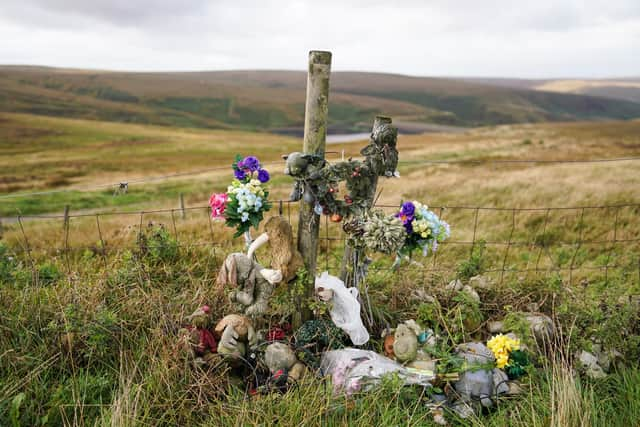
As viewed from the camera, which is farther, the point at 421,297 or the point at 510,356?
the point at 421,297

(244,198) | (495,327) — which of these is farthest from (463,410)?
(244,198)

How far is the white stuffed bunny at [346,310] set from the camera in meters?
3.59

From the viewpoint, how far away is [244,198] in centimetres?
343

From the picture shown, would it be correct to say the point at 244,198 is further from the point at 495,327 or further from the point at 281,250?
the point at 495,327

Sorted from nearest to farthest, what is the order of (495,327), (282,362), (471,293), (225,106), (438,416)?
(438,416) → (282,362) → (495,327) → (471,293) → (225,106)

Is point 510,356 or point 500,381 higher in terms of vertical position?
point 510,356

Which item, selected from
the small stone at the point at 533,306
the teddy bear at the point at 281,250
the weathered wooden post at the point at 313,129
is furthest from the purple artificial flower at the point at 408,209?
the small stone at the point at 533,306

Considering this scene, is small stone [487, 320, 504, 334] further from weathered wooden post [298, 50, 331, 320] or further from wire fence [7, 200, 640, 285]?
weathered wooden post [298, 50, 331, 320]

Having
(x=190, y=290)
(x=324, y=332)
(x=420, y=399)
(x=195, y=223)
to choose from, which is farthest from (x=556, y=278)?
(x=195, y=223)

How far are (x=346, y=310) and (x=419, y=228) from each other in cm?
87

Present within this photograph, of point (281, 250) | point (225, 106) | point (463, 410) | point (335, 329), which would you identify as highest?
point (225, 106)

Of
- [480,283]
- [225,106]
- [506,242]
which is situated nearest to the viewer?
[480,283]

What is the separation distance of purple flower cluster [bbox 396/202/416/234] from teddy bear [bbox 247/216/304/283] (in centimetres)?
87

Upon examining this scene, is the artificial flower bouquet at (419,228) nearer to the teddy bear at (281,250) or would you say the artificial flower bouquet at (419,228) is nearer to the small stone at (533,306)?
the teddy bear at (281,250)
